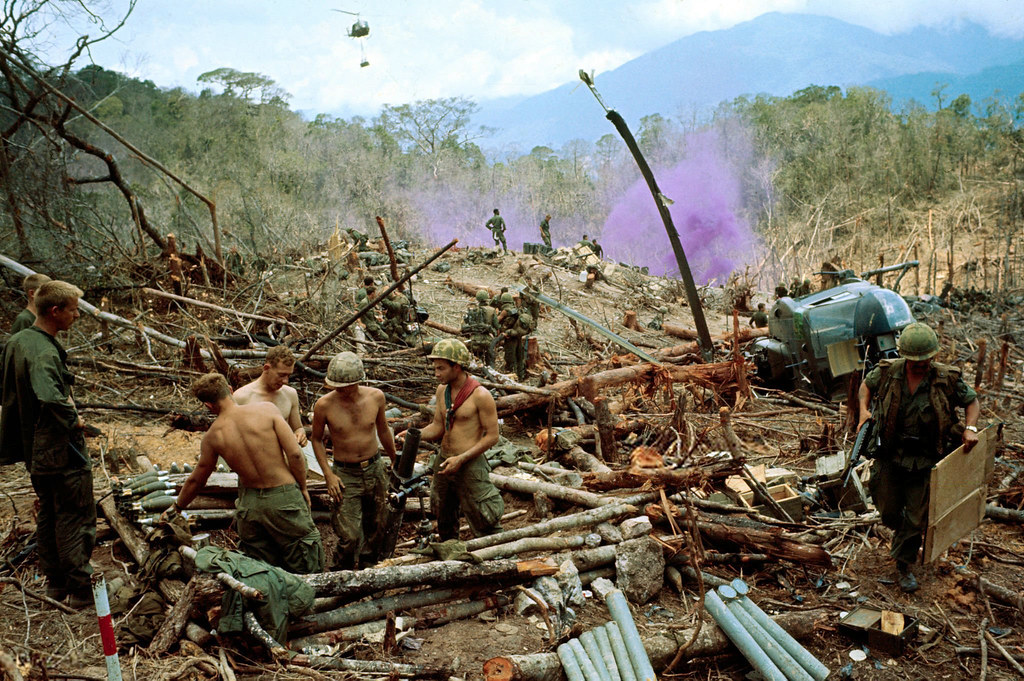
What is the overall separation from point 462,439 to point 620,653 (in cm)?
169

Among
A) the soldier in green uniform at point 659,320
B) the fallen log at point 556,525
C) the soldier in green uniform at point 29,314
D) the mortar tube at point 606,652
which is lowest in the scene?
the soldier in green uniform at point 659,320

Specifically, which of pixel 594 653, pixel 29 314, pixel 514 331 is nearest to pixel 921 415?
pixel 594 653

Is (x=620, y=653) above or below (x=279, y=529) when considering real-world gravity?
below

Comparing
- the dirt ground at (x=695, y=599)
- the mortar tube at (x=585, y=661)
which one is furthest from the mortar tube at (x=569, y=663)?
the dirt ground at (x=695, y=599)

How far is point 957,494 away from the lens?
4559 mm

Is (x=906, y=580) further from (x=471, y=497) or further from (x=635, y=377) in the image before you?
(x=635, y=377)

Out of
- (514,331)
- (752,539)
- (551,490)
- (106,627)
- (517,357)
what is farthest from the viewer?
(517,357)

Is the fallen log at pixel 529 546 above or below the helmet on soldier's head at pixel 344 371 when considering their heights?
below

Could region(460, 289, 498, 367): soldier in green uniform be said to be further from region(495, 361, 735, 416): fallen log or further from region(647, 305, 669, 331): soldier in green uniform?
region(647, 305, 669, 331): soldier in green uniform

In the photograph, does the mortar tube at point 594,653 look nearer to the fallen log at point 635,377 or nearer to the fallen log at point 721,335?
the fallen log at point 635,377

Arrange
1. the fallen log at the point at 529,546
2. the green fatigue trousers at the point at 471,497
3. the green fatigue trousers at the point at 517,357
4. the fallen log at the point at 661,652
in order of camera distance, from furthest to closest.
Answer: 1. the green fatigue trousers at the point at 517,357
2. the green fatigue trousers at the point at 471,497
3. the fallen log at the point at 529,546
4. the fallen log at the point at 661,652

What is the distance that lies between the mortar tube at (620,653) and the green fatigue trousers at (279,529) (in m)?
1.70

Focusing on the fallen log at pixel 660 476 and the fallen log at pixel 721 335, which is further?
the fallen log at pixel 721 335

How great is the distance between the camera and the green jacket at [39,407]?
164 inches
